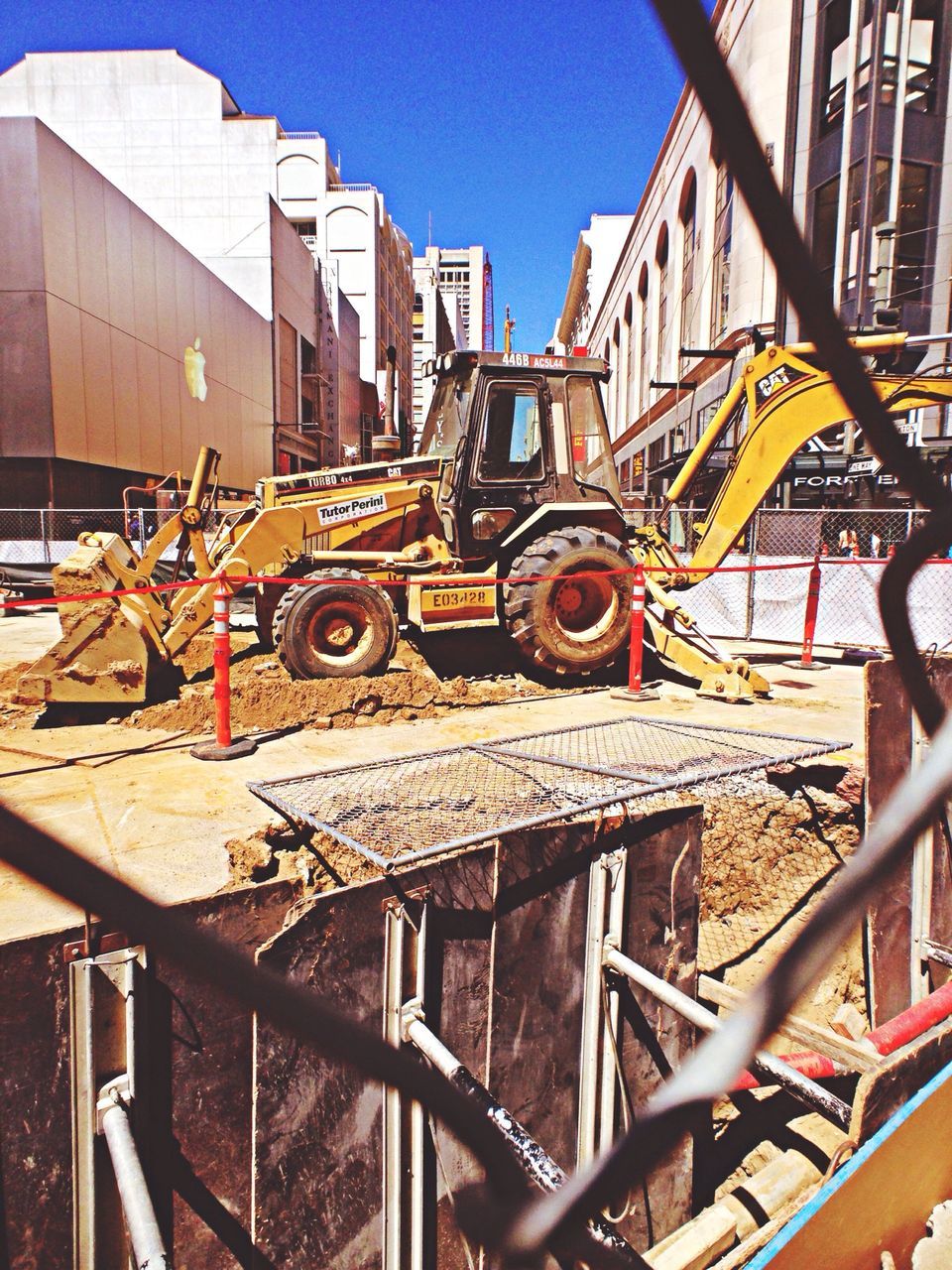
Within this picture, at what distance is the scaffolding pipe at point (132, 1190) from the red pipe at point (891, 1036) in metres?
2.38

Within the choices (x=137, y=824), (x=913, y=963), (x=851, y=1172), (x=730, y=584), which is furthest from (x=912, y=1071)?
(x=730, y=584)

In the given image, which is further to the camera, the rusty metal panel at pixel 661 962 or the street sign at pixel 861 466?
the street sign at pixel 861 466

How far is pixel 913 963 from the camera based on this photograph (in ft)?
14.2

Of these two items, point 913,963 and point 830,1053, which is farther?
point 913,963

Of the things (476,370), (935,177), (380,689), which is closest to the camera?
(380,689)

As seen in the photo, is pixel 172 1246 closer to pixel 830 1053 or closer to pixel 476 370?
pixel 830 1053

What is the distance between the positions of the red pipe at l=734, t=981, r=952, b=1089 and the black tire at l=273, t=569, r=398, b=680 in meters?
4.61

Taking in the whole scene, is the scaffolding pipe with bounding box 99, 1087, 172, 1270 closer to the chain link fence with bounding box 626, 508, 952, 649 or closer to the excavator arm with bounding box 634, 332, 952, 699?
the excavator arm with bounding box 634, 332, 952, 699

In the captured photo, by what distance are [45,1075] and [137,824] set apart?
1771mm

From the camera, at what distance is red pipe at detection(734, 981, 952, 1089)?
332 centimetres

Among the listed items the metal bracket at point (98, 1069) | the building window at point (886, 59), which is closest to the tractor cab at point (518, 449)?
the metal bracket at point (98, 1069)

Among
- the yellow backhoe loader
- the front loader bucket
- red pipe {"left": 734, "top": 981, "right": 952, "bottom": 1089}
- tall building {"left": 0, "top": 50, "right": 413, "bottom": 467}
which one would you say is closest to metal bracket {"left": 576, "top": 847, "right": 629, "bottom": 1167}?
red pipe {"left": 734, "top": 981, "right": 952, "bottom": 1089}

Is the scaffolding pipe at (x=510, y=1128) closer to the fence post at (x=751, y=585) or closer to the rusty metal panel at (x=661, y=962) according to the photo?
the rusty metal panel at (x=661, y=962)

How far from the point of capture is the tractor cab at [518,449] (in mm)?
7328
